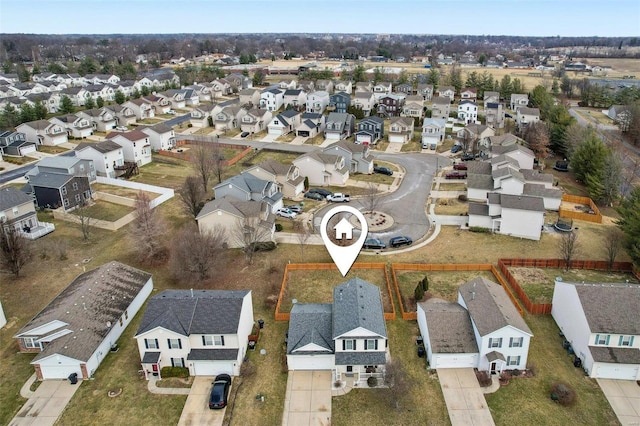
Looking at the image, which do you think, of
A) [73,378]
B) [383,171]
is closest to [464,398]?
[73,378]

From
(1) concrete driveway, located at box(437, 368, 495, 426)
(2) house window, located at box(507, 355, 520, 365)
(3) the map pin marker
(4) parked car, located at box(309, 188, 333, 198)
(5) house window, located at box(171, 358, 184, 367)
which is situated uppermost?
(3) the map pin marker

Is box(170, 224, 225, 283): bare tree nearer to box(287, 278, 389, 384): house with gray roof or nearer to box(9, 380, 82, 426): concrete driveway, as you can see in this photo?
box(287, 278, 389, 384): house with gray roof

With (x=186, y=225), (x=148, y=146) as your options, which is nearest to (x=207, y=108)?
(x=148, y=146)

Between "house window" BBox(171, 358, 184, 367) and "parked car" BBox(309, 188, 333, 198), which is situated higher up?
"parked car" BBox(309, 188, 333, 198)

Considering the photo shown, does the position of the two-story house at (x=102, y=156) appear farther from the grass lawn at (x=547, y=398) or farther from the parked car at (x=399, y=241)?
the grass lawn at (x=547, y=398)

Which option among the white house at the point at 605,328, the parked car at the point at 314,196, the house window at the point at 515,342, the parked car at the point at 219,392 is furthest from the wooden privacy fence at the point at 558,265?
the parked car at the point at 219,392

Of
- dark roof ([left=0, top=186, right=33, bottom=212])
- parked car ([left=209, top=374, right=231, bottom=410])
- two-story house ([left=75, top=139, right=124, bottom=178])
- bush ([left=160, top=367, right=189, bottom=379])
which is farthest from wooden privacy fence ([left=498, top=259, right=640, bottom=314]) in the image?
two-story house ([left=75, top=139, right=124, bottom=178])

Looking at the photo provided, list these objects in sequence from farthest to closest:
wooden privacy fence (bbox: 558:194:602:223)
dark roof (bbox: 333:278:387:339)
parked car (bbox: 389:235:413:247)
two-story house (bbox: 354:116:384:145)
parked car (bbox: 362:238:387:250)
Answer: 1. two-story house (bbox: 354:116:384:145)
2. wooden privacy fence (bbox: 558:194:602:223)
3. parked car (bbox: 389:235:413:247)
4. parked car (bbox: 362:238:387:250)
5. dark roof (bbox: 333:278:387:339)

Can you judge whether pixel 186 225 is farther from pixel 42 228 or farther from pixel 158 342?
pixel 158 342
